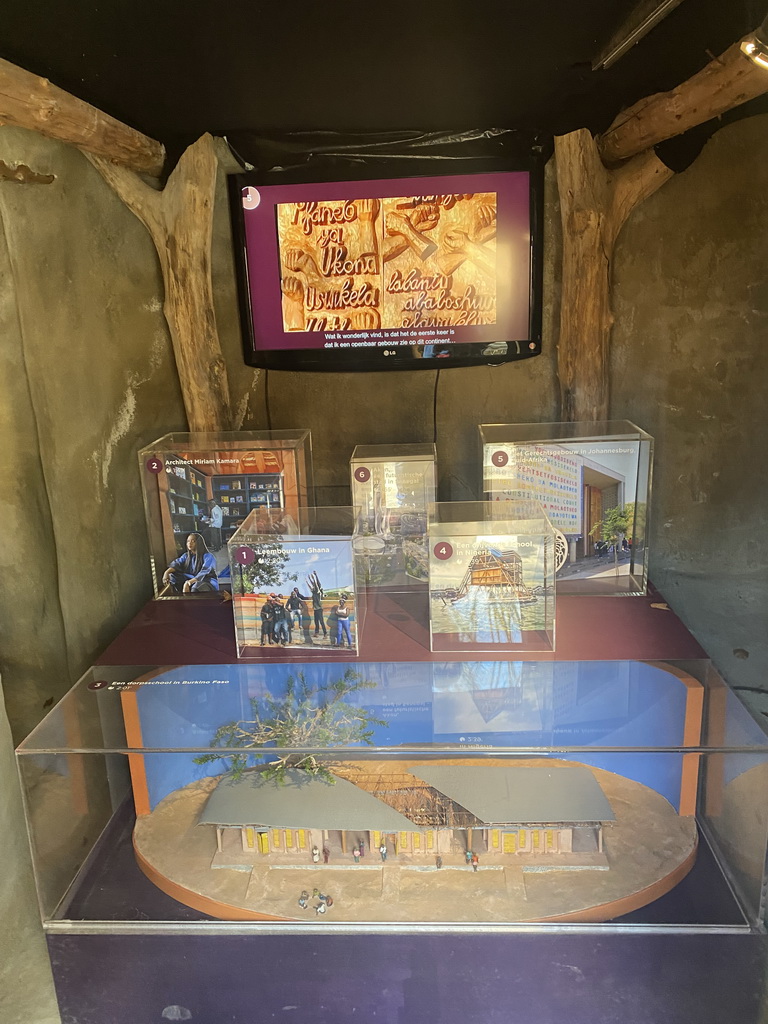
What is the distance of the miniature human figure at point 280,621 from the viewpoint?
7.07ft

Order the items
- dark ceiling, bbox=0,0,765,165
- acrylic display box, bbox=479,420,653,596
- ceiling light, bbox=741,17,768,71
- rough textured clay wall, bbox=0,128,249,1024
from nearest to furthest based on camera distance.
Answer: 1. ceiling light, bbox=741,17,768,71
2. dark ceiling, bbox=0,0,765,165
3. rough textured clay wall, bbox=0,128,249,1024
4. acrylic display box, bbox=479,420,653,596

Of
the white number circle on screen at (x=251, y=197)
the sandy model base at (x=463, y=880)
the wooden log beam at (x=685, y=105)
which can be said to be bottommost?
the sandy model base at (x=463, y=880)

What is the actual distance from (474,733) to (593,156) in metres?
1.89

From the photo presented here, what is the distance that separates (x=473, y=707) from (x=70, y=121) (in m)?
1.90

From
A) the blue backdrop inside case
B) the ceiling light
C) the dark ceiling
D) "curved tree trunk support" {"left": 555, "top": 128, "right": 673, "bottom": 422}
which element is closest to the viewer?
the ceiling light

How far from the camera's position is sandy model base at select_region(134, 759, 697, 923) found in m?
1.74

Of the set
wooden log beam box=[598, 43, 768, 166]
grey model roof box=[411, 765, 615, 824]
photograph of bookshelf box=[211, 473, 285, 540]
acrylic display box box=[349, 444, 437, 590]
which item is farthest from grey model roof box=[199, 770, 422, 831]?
wooden log beam box=[598, 43, 768, 166]

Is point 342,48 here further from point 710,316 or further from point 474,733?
point 474,733

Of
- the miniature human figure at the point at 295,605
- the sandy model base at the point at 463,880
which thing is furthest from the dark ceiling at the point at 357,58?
the sandy model base at the point at 463,880

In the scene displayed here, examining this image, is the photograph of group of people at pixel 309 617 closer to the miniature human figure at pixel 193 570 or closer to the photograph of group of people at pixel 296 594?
the photograph of group of people at pixel 296 594

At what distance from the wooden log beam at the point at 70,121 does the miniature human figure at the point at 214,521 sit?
3.67 feet

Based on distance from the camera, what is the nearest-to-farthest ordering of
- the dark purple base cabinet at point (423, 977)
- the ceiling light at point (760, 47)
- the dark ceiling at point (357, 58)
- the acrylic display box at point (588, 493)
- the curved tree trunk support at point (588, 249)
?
1. the ceiling light at point (760, 47)
2. the dark purple base cabinet at point (423, 977)
3. the dark ceiling at point (357, 58)
4. the acrylic display box at point (588, 493)
5. the curved tree trunk support at point (588, 249)

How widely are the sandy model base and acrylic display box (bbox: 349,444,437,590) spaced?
0.77 meters

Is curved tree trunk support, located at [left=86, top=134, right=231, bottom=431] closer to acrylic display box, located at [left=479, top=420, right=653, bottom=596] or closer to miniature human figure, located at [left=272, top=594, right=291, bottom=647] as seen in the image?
miniature human figure, located at [left=272, top=594, right=291, bottom=647]
